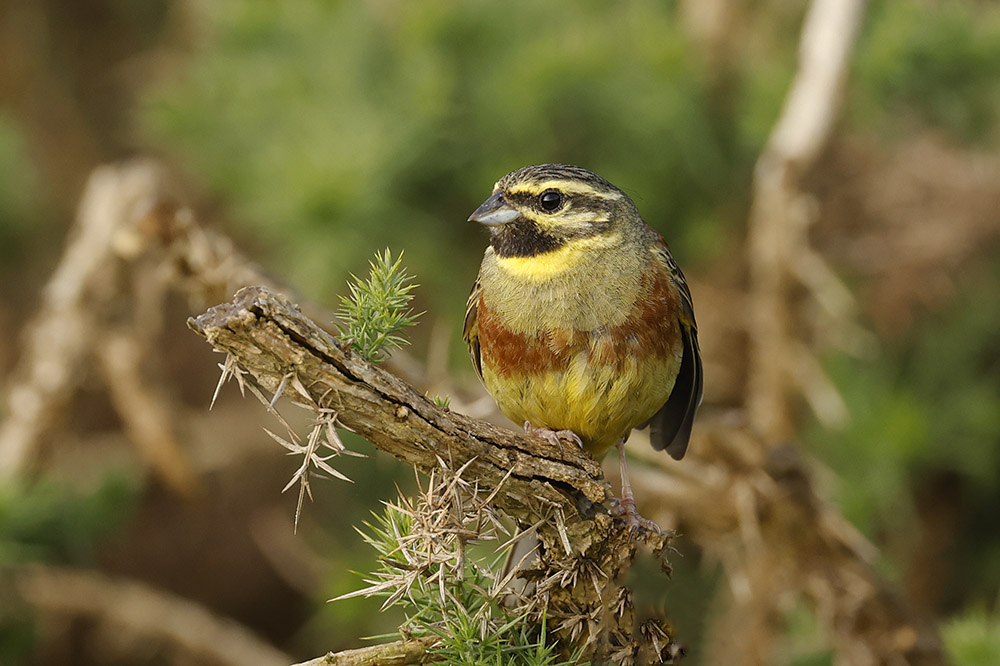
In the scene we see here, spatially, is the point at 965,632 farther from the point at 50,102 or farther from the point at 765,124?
the point at 50,102

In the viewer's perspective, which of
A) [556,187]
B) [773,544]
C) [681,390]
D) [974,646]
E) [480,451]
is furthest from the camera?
[974,646]

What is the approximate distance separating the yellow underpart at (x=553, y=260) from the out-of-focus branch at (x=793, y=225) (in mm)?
2155

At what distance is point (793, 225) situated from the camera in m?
5.29

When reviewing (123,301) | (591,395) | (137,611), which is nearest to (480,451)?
(591,395)

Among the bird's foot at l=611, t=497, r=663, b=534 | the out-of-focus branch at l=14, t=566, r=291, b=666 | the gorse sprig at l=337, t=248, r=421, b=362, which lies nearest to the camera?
the gorse sprig at l=337, t=248, r=421, b=362

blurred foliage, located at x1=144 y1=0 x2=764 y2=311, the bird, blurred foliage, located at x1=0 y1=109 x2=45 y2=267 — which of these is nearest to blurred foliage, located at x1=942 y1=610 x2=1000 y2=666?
the bird

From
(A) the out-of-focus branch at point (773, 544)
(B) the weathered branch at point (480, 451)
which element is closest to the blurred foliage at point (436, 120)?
(A) the out-of-focus branch at point (773, 544)

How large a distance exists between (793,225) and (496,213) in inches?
96.3

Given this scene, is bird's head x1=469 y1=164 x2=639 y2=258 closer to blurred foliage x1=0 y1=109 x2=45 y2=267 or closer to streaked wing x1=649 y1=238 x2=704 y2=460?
streaked wing x1=649 y1=238 x2=704 y2=460

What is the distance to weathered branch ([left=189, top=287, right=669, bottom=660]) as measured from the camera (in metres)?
2.06

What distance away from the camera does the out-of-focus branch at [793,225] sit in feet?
17.6

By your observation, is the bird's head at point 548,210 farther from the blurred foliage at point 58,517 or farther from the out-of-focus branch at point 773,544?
the blurred foliage at point 58,517

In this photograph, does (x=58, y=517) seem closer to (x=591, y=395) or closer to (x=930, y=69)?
(x=591, y=395)

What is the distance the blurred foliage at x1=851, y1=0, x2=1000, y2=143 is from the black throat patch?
3971 millimetres
